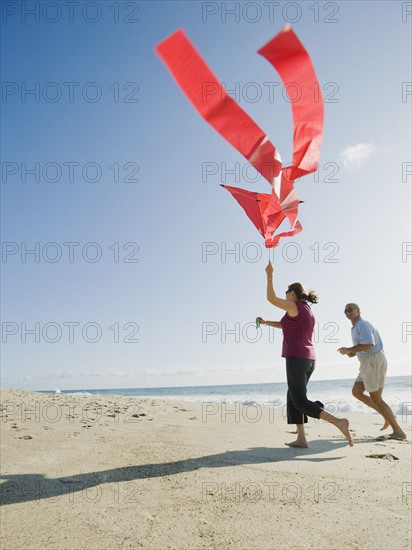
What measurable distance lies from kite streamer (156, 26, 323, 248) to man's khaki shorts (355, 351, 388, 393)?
10.8 feet

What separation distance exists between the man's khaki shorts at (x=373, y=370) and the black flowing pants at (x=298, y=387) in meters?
1.26

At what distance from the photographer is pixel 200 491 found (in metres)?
2.76

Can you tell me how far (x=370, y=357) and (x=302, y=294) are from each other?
1596 mm

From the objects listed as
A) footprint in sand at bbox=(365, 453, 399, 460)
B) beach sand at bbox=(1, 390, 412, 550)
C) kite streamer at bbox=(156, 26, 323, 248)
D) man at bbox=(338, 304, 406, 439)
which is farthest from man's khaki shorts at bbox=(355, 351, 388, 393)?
kite streamer at bbox=(156, 26, 323, 248)

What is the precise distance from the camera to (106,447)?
4.14 meters

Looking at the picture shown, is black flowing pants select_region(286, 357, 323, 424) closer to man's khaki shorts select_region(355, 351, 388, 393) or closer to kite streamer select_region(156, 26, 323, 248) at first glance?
man's khaki shorts select_region(355, 351, 388, 393)

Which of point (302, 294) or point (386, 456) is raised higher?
point (302, 294)

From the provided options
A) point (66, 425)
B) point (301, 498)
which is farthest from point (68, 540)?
point (66, 425)

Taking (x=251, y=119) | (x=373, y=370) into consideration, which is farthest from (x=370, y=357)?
(x=251, y=119)

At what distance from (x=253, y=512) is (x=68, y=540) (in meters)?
1.02

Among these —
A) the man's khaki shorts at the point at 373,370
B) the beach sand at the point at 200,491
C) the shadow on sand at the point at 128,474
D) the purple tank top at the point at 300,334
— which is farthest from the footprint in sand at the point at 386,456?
the man's khaki shorts at the point at 373,370

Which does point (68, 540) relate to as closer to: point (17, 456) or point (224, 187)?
point (17, 456)

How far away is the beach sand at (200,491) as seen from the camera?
6.99ft

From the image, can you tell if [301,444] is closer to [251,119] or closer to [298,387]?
[298,387]
